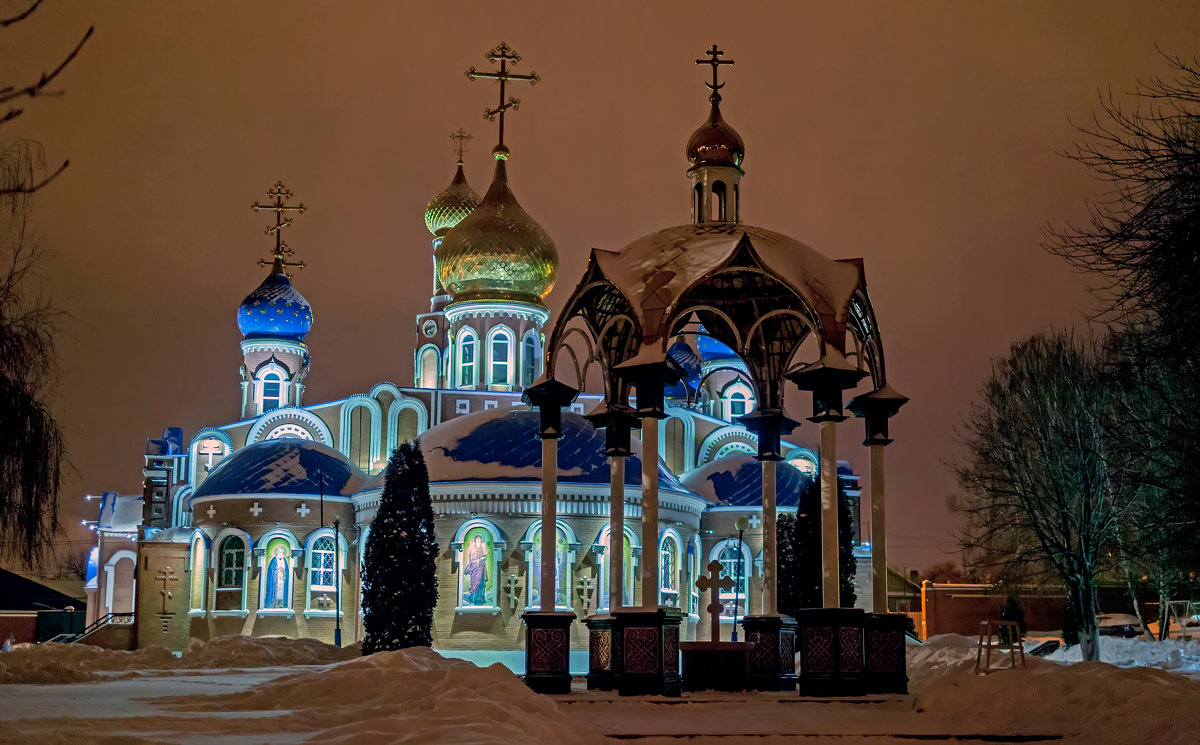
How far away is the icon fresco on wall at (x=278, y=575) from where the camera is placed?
37.9m

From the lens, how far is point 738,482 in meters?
41.2

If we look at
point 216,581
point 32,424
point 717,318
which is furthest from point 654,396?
point 216,581

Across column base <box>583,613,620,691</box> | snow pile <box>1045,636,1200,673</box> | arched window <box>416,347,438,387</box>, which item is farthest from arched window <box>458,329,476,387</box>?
column base <box>583,613,620,691</box>

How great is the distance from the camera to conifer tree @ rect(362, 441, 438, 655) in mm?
28203

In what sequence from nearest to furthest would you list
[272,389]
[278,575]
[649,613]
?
[649,613], [278,575], [272,389]

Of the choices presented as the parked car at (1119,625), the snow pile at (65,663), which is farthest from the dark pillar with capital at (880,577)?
the parked car at (1119,625)

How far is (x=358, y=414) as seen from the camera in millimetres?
44656

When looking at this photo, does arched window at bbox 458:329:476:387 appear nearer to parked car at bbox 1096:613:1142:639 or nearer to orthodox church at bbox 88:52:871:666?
orthodox church at bbox 88:52:871:666

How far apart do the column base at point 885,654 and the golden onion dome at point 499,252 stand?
27.4m

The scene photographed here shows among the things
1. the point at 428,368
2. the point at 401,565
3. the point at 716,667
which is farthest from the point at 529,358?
the point at 716,667

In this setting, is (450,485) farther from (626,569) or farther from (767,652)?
(767,652)

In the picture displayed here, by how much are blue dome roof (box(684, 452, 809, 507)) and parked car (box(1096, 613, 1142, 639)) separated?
30.1 ft

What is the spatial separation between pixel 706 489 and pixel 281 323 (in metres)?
15.9

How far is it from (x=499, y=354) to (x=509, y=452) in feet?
28.3
